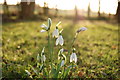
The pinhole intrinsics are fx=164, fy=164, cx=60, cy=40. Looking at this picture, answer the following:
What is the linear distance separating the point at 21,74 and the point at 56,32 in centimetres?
129

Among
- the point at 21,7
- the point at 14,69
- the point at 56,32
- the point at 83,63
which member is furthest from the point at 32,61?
the point at 21,7

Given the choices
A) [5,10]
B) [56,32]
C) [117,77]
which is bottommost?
[117,77]

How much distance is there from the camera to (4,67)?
10.7 feet

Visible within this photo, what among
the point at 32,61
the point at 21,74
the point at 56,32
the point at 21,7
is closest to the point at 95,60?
the point at 32,61

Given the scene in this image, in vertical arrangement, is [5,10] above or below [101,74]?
above

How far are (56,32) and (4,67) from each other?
5.44 feet

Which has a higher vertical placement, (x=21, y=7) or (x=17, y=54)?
(x=21, y=7)

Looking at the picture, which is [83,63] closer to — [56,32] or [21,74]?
[21,74]

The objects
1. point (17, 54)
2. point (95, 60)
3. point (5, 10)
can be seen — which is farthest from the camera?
point (5, 10)

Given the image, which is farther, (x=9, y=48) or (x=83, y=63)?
(x=9, y=48)

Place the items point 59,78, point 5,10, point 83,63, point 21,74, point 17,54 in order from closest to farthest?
1. point 59,78
2. point 21,74
3. point 83,63
4. point 17,54
5. point 5,10

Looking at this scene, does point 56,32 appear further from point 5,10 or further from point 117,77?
point 5,10

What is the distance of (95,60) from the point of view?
404 centimetres

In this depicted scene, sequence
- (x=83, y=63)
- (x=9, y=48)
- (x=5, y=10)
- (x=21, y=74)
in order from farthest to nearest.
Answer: (x=5, y=10) < (x=9, y=48) < (x=83, y=63) < (x=21, y=74)
